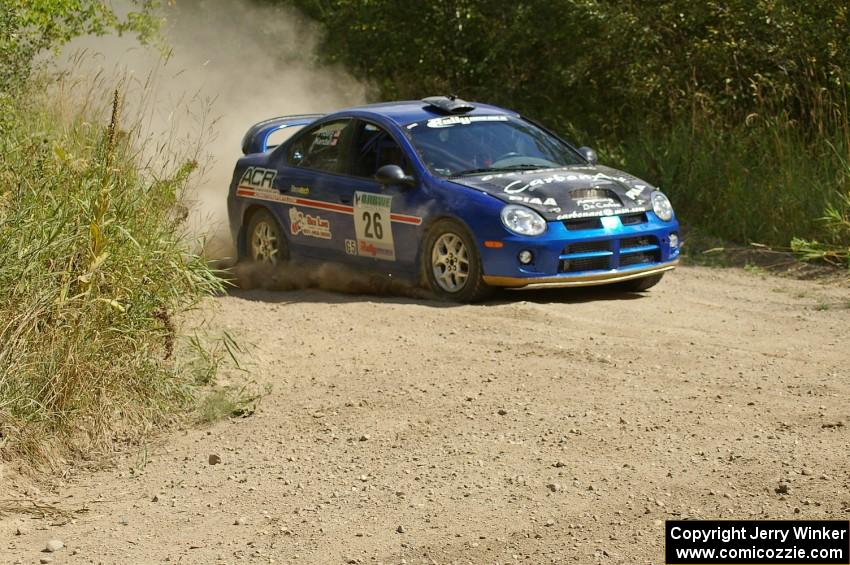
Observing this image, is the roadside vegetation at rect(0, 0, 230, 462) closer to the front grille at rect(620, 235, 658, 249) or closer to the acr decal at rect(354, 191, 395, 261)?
the acr decal at rect(354, 191, 395, 261)

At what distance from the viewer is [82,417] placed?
22.7 feet

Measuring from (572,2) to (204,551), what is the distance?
11834 millimetres

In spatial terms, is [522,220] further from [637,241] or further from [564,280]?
[637,241]

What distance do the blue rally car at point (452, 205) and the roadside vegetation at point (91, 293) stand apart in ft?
9.19

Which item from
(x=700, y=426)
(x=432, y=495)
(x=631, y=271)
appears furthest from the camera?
(x=631, y=271)

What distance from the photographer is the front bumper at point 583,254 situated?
1007cm

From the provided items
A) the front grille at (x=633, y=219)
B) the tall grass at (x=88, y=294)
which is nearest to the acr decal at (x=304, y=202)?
the front grille at (x=633, y=219)

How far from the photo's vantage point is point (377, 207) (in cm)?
1105

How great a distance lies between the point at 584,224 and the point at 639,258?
0.59 m

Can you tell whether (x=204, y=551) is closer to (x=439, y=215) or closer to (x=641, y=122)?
(x=439, y=215)

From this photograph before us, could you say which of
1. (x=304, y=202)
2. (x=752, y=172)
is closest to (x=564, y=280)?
(x=304, y=202)

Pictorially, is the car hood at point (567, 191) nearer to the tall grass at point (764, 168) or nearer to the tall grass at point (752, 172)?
the tall grass at point (764, 168)

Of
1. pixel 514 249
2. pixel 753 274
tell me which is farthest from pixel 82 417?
pixel 753 274

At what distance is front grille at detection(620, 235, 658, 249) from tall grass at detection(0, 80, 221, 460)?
367 centimetres
